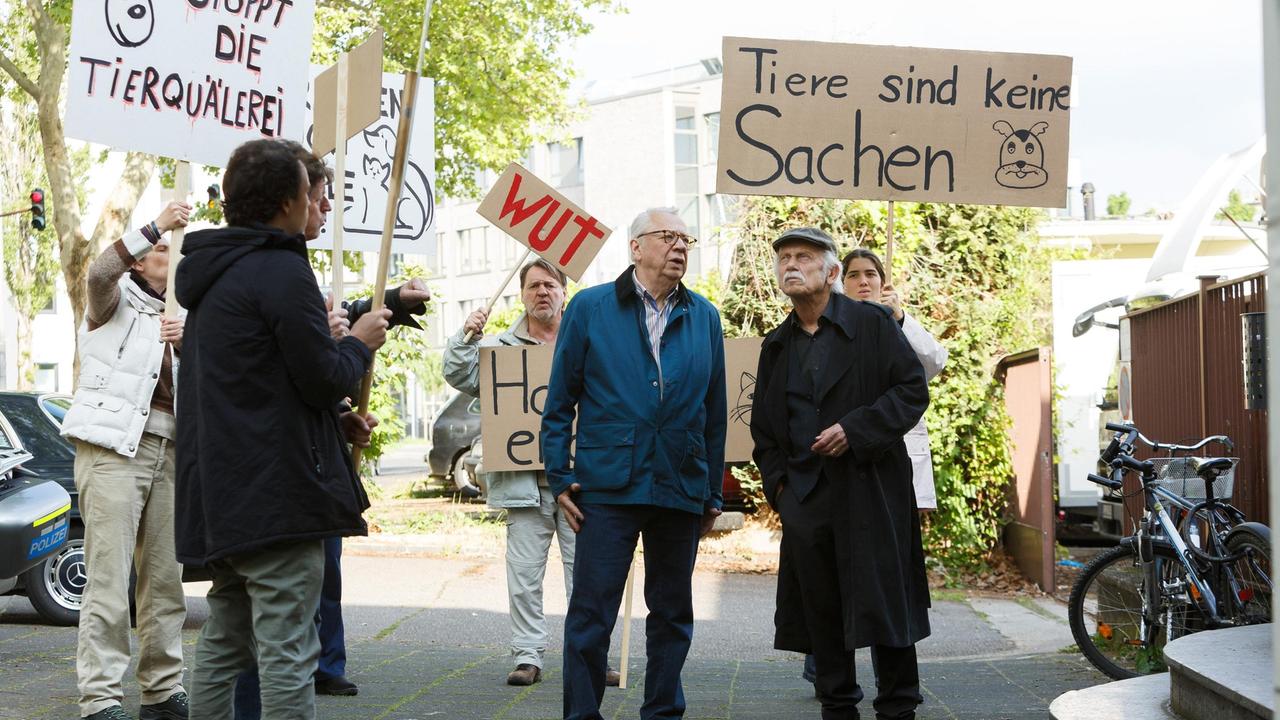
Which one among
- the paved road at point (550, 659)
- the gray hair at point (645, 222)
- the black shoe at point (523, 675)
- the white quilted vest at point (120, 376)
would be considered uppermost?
the gray hair at point (645, 222)

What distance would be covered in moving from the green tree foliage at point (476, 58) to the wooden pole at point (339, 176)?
1539 cm

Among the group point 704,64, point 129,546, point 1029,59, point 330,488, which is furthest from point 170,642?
point 704,64

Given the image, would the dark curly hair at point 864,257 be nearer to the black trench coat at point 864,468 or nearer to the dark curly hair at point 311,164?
the black trench coat at point 864,468

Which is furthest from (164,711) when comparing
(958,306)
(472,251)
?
(472,251)

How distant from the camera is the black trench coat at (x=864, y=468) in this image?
17.4 ft

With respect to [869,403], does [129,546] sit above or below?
below

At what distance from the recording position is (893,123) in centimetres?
716

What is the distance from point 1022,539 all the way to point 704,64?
4920 cm

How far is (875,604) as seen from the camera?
525 cm

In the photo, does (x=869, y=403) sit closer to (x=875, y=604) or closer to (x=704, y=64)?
(x=875, y=604)

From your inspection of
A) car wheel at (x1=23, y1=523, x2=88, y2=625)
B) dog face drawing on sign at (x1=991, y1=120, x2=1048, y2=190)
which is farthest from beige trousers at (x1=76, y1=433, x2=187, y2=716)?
dog face drawing on sign at (x1=991, y1=120, x2=1048, y2=190)

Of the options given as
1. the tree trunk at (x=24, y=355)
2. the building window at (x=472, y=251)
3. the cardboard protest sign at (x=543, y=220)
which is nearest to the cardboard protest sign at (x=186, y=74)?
the cardboard protest sign at (x=543, y=220)

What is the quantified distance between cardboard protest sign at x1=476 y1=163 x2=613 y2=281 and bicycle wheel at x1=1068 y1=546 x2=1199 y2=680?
3.17 m

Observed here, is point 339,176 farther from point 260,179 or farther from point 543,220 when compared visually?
point 543,220
